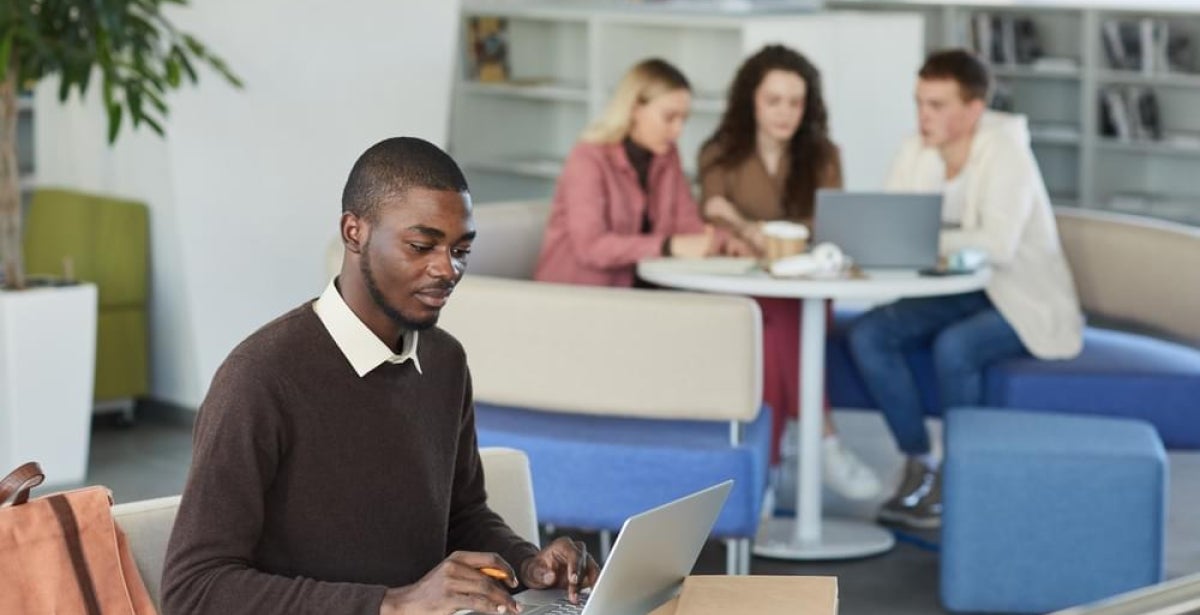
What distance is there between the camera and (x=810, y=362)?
4.95 meters


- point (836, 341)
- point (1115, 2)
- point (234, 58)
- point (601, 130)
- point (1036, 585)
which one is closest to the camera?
point (1036, 585)

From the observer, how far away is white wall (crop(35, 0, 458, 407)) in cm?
638

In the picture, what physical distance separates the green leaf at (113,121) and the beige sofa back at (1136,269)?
2.82 m

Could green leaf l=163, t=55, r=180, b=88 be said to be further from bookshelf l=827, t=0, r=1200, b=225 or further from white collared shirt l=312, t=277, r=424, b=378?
bookshelf l=827, t=0, r=1200, b=225

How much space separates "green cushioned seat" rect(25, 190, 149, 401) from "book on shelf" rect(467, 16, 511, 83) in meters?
2.81

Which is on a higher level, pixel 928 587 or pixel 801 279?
pixel 801 279

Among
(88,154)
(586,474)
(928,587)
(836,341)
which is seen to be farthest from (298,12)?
(928,587)

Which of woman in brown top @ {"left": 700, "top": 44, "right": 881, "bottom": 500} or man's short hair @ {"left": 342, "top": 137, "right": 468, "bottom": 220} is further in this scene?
woman in brown top @ {"left": 700, "top": 44, "right": 881, "bottom": 500}

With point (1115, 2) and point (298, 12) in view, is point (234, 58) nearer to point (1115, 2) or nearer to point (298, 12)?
point (298, 12)

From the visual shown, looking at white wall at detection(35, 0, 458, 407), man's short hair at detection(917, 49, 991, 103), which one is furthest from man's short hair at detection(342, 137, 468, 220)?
white wall at detection(35, 0, 458, 407)

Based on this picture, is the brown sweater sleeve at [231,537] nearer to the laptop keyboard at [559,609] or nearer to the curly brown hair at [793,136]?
the laptop keyboard at [559,609]

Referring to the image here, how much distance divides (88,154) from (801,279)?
310 centimetres

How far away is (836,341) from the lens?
5.58 meters

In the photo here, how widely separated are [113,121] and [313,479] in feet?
11.5
